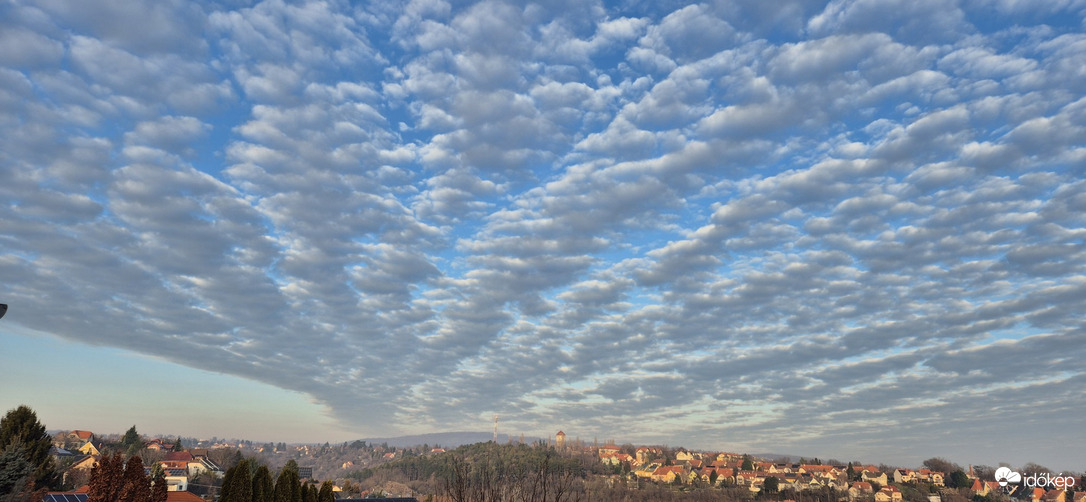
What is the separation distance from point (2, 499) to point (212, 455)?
366 ft

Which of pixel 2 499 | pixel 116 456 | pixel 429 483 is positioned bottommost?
pixel 429 483

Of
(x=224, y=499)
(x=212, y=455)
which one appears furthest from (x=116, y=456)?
(x=212, y=455)

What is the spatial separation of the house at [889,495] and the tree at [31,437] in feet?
532

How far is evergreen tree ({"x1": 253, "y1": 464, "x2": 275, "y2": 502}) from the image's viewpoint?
109ft

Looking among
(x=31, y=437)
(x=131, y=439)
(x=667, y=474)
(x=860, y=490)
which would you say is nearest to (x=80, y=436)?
(x=131, y=439)

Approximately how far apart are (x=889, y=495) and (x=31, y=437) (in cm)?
16862

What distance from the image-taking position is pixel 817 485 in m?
168

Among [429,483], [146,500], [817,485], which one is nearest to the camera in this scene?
[146,500]

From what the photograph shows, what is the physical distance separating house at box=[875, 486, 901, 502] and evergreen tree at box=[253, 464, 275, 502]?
159 meters

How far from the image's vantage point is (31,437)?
176 feet

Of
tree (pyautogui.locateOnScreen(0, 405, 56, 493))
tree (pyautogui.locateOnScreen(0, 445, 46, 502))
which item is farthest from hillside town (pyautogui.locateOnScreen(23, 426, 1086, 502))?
tree (pyautogui.locateOnScreen(0, 445, 46, 502))

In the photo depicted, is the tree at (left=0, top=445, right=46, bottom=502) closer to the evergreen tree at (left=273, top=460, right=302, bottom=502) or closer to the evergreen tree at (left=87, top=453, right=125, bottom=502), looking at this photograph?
the evergreen tree at (left=87, top=453, right=125, bottom=502)

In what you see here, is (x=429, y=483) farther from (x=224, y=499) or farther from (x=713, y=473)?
(x=224, y=499)

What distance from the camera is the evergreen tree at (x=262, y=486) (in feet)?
109
